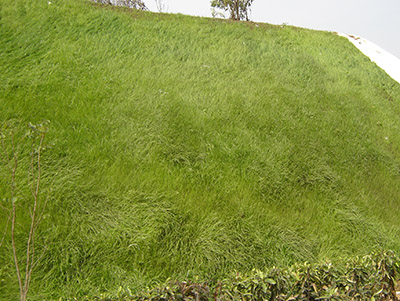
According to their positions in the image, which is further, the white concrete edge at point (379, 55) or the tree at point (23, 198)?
the white concrete edge at point (379, 55)

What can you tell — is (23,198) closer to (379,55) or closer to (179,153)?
(179,153)

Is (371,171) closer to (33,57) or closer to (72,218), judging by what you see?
(72,218)

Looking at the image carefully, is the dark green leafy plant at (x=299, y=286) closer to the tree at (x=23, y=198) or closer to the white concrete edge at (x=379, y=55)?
the tree at (x=23, y=198)

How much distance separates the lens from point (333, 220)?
3.91 metres

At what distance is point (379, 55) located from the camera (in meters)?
8.86

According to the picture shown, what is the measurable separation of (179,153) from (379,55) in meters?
7.27

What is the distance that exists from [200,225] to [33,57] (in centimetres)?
332

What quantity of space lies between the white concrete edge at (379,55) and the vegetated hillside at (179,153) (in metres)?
2.35

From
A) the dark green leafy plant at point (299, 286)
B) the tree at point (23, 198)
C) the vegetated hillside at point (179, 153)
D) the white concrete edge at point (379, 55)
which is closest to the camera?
the dark green leafy plant at point (299, 286)

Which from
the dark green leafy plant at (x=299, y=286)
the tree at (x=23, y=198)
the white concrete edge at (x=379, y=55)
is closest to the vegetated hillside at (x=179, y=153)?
the tree at (x=23, y=198)

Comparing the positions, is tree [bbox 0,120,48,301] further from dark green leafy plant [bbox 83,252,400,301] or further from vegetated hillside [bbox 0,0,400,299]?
dark green leafy plant [bbox 83,252,400,301]

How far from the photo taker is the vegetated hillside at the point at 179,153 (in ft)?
10.3

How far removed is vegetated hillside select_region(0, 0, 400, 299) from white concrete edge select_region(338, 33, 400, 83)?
2345 mm

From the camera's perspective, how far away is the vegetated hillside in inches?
124
